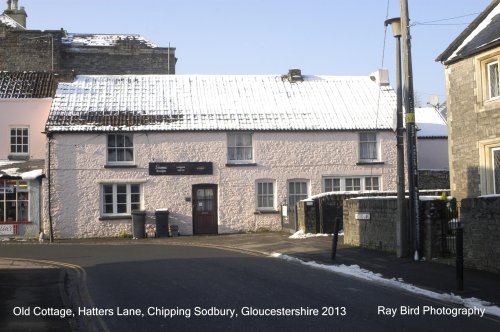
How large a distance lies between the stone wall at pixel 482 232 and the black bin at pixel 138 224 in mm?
16230

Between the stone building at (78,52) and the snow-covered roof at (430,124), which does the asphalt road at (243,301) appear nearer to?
the snow-covered roof at (430,124)

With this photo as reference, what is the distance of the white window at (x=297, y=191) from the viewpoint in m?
28.9

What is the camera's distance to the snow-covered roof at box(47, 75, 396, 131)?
28750 mm

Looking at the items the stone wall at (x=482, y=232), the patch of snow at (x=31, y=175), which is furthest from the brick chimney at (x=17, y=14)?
the stone wall at (x=482, y=232)

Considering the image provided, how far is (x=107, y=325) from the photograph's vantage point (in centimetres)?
881

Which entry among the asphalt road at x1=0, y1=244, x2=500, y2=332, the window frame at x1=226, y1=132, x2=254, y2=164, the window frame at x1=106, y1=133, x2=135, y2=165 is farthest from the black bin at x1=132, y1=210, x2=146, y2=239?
the asphalt road at x1=0, y1=244, x2=500, y2=332

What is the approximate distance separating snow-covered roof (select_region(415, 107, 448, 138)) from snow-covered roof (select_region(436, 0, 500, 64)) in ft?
44.6

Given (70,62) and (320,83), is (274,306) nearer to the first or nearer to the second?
(320,83)

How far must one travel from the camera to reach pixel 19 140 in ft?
96.5

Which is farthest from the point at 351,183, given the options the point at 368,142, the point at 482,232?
the point at 482,232

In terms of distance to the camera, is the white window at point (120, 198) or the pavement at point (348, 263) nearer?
the pavement at point (348, 263)

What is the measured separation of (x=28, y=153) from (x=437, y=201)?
20.4m

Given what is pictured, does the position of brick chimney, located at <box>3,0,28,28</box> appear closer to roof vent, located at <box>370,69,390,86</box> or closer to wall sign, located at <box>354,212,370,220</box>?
roof vent, located at <box>370,69,390,86</box>

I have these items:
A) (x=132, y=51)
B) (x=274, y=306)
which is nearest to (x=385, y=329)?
(x=274, y=306)
